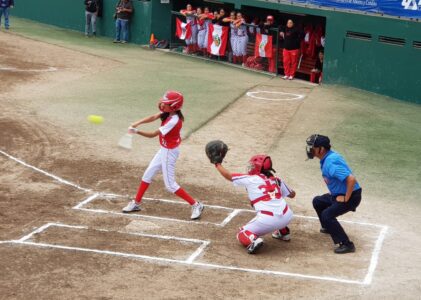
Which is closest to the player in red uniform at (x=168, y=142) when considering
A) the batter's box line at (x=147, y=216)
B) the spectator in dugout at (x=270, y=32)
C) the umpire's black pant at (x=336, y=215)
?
the batter's box line at (x=147, y=216)

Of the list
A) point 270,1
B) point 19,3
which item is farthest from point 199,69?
point 19,3

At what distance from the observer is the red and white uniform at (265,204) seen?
1084 centimetres

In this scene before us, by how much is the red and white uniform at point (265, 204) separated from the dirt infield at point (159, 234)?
0.38m

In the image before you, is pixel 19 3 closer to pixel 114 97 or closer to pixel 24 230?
pixel 114 97

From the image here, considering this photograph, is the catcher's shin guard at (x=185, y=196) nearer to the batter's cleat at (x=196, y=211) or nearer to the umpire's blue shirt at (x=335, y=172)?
the batter's cleat at (x=196, y=211)

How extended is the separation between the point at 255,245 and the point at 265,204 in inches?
22.5

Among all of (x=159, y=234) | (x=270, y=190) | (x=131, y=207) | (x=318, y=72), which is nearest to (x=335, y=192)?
(x=270, y=190)

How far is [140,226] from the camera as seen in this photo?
38.5ft

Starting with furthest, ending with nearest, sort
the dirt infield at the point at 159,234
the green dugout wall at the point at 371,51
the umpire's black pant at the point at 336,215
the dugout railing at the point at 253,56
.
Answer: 1. the dugout railing at the point at 253,56
2. the green dugout wall at the point at 371,51
3. the umpire's black pant at the point at 336,215
4. the dirt infield at the point at 159,234

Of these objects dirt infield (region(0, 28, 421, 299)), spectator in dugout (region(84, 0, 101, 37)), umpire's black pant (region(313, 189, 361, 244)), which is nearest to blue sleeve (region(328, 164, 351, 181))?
umpire's black pant (region(313, 189, 361, 244))

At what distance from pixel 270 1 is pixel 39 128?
11.3 m

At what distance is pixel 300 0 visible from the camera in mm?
25156

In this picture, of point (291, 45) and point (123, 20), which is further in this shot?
point (123, 20)

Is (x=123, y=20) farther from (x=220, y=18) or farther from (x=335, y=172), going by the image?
(x=335, y=172)
